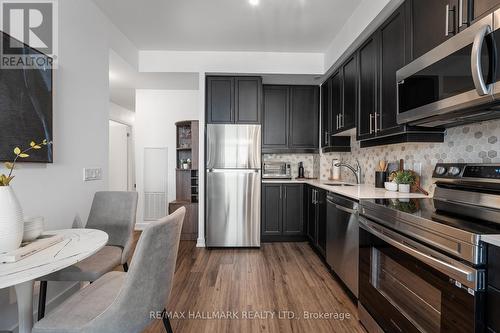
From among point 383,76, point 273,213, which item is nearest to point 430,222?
point 383,76

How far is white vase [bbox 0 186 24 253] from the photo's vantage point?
1.07 m

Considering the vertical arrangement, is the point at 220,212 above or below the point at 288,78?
below

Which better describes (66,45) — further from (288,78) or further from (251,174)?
(288,78)

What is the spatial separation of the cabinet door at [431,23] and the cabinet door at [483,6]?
12 cm

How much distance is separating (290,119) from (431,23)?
242 centimetres

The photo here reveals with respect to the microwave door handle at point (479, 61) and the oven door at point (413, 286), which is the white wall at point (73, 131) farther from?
the microwave door handle at point (479, 61)

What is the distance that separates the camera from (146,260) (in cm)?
109

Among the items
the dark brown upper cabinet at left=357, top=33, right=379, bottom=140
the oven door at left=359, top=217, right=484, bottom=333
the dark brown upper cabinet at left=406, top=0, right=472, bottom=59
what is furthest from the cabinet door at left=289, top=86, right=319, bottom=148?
the oven door at left=359, top=217, right=484, bottom=333

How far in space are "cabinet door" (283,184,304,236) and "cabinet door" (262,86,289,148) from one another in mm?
730

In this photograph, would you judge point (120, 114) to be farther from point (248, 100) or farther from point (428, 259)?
point (428, 259)

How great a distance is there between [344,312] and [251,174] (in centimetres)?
193

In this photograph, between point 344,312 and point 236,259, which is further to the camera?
point 236,259

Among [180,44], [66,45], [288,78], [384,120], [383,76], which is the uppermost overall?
[180,44]

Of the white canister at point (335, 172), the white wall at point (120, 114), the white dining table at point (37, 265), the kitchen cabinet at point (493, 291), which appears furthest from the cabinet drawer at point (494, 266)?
the white wall at point (120, 114)
